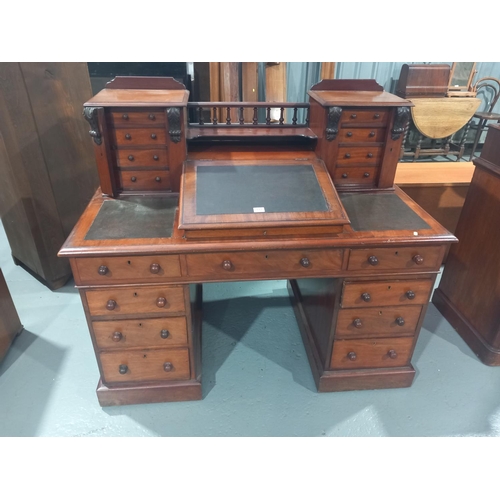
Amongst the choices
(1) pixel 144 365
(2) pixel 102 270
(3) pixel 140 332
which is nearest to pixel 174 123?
(2) pixel 102 270

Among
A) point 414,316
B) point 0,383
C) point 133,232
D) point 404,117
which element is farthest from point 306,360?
point 0,383

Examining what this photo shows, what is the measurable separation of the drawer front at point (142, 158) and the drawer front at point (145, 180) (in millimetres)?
33

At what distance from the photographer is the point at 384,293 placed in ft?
5.83

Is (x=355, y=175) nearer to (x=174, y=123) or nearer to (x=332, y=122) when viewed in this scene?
(x=332, y=122)

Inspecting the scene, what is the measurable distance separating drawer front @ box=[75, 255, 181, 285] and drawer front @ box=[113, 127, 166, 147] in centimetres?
58

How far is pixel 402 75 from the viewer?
4090 millimetres

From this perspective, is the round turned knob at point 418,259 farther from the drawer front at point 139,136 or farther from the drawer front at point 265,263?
the drawer front at point 139,136

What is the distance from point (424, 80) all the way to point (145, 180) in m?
3.47

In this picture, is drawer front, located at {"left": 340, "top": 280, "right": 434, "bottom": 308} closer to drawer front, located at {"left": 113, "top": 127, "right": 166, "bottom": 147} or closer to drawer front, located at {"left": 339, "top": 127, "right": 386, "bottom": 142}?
drawer front, located at {"left": 339, "top": 127, "right": 386, "bottom": 142}

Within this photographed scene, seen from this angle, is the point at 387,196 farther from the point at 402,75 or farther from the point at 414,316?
the point at 402,75

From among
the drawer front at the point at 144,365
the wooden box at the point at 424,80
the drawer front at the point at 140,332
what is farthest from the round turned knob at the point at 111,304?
the wooden box at the point at 424,80

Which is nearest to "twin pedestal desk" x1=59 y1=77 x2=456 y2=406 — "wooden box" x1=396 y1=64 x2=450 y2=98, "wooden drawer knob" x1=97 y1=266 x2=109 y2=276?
"wooden drawer knob" x1=97 y1=266 x2=109 y2=276

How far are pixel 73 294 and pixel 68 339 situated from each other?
0.45m

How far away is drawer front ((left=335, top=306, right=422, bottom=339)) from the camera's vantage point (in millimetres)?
1827
